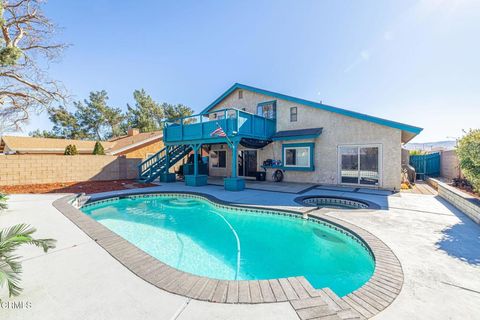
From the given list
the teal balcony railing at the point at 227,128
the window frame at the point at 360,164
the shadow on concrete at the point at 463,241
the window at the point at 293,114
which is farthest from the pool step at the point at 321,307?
the window at the point at 293,114

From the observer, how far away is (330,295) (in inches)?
97.9

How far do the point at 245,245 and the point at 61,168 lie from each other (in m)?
14.2

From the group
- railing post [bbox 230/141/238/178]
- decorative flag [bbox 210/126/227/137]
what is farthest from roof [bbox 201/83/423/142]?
decorative flag [bbox 210/126/227/137]

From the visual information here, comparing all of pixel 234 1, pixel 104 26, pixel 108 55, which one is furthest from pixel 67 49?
pixel 234 1

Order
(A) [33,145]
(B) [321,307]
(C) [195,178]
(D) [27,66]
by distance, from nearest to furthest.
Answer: (B) [321,307] → (D) [27,66] → (C) [195,178] → (A) [33,145]

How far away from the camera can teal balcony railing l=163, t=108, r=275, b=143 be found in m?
10.9

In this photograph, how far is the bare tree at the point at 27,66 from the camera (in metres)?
11.1

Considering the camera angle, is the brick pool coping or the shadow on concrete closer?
the brick pool coping

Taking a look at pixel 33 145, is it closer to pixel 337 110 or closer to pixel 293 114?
pixel 293 114

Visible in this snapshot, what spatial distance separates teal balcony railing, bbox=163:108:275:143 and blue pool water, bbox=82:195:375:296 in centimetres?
492

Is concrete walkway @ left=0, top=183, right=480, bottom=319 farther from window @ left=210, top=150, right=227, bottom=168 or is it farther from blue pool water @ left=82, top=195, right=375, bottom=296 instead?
window @ left=210, top=150, right=227, bottom=168

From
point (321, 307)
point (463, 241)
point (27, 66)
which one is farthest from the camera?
point (27, 66)

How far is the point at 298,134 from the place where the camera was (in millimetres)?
12141

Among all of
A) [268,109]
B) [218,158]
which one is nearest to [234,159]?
[268,109]
